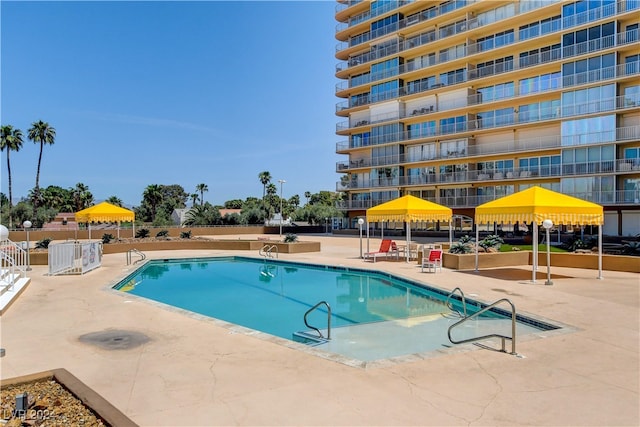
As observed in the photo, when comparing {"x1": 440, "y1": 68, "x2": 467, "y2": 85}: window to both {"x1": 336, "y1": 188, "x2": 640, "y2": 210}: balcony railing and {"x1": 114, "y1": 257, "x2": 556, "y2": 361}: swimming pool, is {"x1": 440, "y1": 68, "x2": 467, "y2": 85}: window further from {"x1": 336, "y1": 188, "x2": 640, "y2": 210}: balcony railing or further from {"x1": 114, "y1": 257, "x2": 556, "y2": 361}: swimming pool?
{"x1": 114, "y1": 257, "x2": 556, "y2": 361}: swimming pool

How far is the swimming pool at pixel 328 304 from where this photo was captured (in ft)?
27.5

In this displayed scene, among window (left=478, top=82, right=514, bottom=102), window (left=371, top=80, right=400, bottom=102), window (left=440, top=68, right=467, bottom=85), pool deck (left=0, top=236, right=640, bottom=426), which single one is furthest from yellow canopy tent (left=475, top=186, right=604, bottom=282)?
window (left=371, top=80, right=400, bottom=102)

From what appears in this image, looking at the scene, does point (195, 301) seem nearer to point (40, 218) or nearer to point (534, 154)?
point (534, 154)

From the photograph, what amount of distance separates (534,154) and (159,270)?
1250 inches

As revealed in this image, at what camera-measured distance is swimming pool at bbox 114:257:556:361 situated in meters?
8.38

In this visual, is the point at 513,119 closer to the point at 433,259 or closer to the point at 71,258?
the point at 433,259

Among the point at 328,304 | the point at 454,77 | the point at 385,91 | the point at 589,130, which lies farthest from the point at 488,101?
the point at 328,304

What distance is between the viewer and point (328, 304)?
971 centimetres

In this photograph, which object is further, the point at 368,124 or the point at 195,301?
the point at 368,124

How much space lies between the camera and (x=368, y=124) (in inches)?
1897

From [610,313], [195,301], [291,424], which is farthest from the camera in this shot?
[195,301]

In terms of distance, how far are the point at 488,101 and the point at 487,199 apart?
9.00m

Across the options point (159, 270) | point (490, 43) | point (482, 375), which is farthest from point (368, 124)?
point (482, 375)

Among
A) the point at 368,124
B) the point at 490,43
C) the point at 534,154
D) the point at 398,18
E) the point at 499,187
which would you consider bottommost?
the point at 499,187
